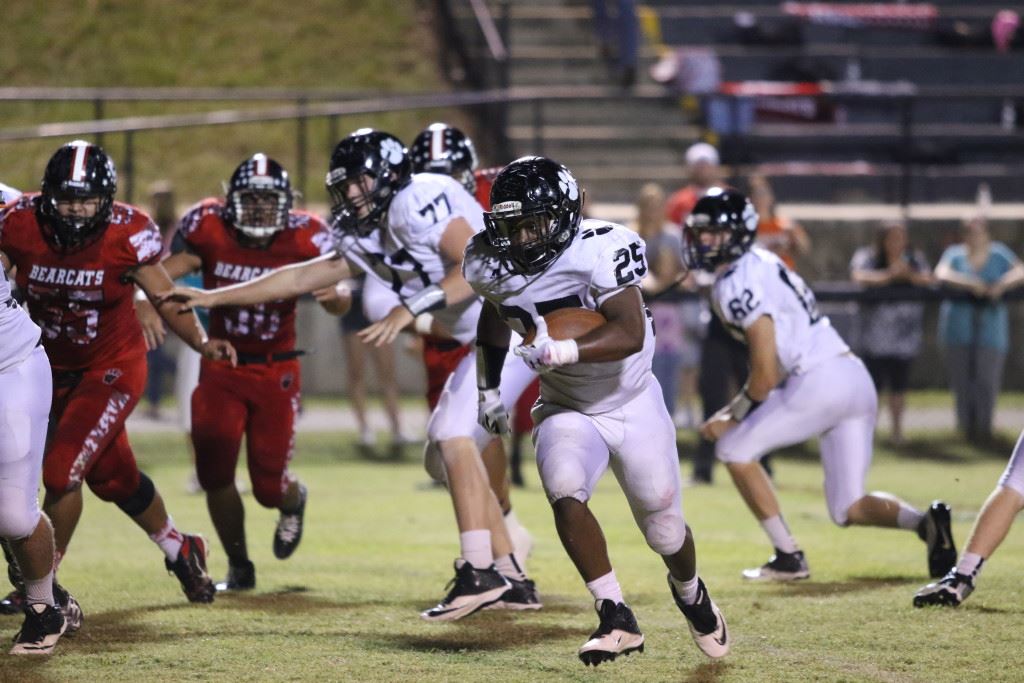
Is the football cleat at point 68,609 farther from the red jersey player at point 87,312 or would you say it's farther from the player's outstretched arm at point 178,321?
the player's outstretched arm at point 178,321

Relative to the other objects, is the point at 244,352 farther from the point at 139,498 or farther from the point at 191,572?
the point at 191,572

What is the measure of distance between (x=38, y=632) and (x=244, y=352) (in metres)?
1.90

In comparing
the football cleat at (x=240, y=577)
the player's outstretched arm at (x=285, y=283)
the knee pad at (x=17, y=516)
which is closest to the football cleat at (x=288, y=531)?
the football cleat at (x=240, y=577)

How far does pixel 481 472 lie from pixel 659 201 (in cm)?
572

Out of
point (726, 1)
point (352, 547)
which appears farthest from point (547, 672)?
point (726, 1)

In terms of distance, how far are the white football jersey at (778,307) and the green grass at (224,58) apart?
27.1ft

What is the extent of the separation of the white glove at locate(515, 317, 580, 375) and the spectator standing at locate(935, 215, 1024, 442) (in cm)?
773

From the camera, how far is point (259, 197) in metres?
6.89

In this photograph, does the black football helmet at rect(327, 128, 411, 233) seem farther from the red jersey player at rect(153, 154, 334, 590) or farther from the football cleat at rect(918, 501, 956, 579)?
the football cleat at rect(918, 501, 956, 579)

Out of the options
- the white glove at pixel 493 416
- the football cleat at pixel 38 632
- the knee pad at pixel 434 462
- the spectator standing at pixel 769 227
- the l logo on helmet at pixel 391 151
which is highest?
the l logo on helmet at pixel 391 151

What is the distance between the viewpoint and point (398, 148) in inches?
260

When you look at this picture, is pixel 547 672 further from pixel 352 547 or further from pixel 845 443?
pixel 352 547

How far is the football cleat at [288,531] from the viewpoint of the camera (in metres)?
7.54

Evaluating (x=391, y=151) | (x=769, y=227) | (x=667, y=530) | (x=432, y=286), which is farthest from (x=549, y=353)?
(x=769, y=227)
